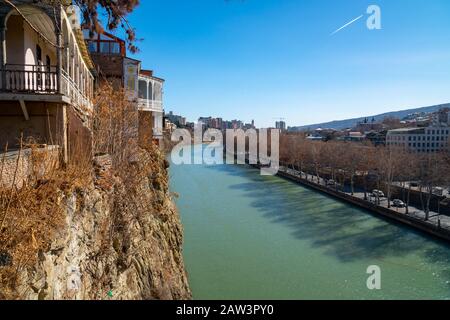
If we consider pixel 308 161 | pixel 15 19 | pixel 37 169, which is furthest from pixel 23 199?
pixel 308 161

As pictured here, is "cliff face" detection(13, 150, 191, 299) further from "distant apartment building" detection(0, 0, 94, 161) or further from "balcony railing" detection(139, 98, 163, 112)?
"balcony railing" detection(139, 98, 163, 112)

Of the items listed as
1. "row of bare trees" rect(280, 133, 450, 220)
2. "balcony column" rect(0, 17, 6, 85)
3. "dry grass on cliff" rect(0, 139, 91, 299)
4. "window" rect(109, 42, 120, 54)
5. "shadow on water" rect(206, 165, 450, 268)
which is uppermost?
"window" rect(109, 42, 120, 54)

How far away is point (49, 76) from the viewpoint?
5.63 meters

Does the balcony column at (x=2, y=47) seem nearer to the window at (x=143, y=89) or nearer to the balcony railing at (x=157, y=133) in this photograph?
the balcony railing at (x=157, y=133)

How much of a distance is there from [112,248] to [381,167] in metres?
23.1

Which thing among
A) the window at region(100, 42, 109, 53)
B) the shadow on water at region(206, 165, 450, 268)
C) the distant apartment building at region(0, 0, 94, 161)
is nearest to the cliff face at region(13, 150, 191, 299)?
the distant apartment building at region(0, 0, 94, 161)

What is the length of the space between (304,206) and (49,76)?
19453 millimetres

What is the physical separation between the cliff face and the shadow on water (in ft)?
26.2

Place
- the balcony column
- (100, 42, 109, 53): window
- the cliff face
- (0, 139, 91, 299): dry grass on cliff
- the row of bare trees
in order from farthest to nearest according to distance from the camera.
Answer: the row of bare trees
(100, 42, 109, 53): window
the balcony column
the cliff face
(0, 139, 91, 299): dry grass on cliff

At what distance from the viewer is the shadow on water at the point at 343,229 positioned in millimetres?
14070

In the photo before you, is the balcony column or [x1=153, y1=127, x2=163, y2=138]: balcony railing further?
[x1=153, y1=127, x2=163, y2=138]: balcony railing

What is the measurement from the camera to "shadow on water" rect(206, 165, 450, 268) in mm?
14070

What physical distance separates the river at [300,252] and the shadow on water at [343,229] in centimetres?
5

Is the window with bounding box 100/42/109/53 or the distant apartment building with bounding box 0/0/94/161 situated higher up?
the window with bounding box 100/42/109/53
